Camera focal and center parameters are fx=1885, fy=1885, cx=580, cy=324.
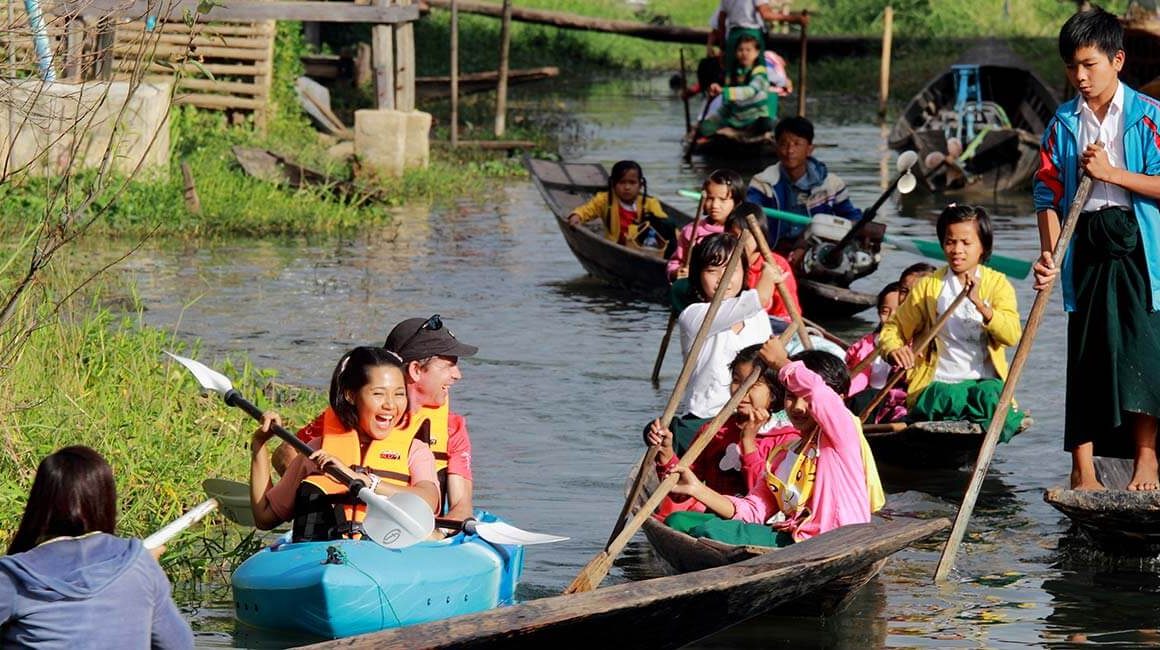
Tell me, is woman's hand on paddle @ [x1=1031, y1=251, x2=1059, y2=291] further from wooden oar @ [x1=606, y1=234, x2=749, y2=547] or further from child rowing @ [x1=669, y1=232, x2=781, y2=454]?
child rowing @ [x1=669, y1=232, x2=781, y2=454]

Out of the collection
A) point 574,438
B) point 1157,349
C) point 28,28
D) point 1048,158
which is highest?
point 28,28

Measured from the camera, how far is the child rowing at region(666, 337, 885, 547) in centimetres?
588

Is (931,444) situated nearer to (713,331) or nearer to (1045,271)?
(713,331)

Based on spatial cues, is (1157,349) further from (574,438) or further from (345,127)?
(345,127)

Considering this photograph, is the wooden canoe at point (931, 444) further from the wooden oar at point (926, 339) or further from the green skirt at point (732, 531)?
the green skirt at point (732, 531)

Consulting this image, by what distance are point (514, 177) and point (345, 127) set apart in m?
2.30

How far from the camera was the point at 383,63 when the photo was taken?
1583cm

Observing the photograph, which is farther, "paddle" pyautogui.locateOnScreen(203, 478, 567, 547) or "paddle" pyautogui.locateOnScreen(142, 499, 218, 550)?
"paddle" pyautogui.locateOnScreen(203, 478, 567, 547)

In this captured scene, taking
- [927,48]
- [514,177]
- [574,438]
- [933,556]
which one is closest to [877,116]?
[927,48]

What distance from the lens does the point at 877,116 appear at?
25625mm

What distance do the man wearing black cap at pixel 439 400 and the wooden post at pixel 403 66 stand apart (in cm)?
1025

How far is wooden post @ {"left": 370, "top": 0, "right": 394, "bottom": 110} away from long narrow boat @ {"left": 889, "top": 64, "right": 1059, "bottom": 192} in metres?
5.52

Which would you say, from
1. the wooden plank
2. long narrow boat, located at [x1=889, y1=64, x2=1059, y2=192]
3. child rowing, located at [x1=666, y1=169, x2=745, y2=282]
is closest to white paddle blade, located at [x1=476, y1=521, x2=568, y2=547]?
child rowing, located at [x1=666, y1=169, x2=745, y2=282]

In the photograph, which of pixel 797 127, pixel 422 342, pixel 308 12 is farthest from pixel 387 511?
pixel 308 12
